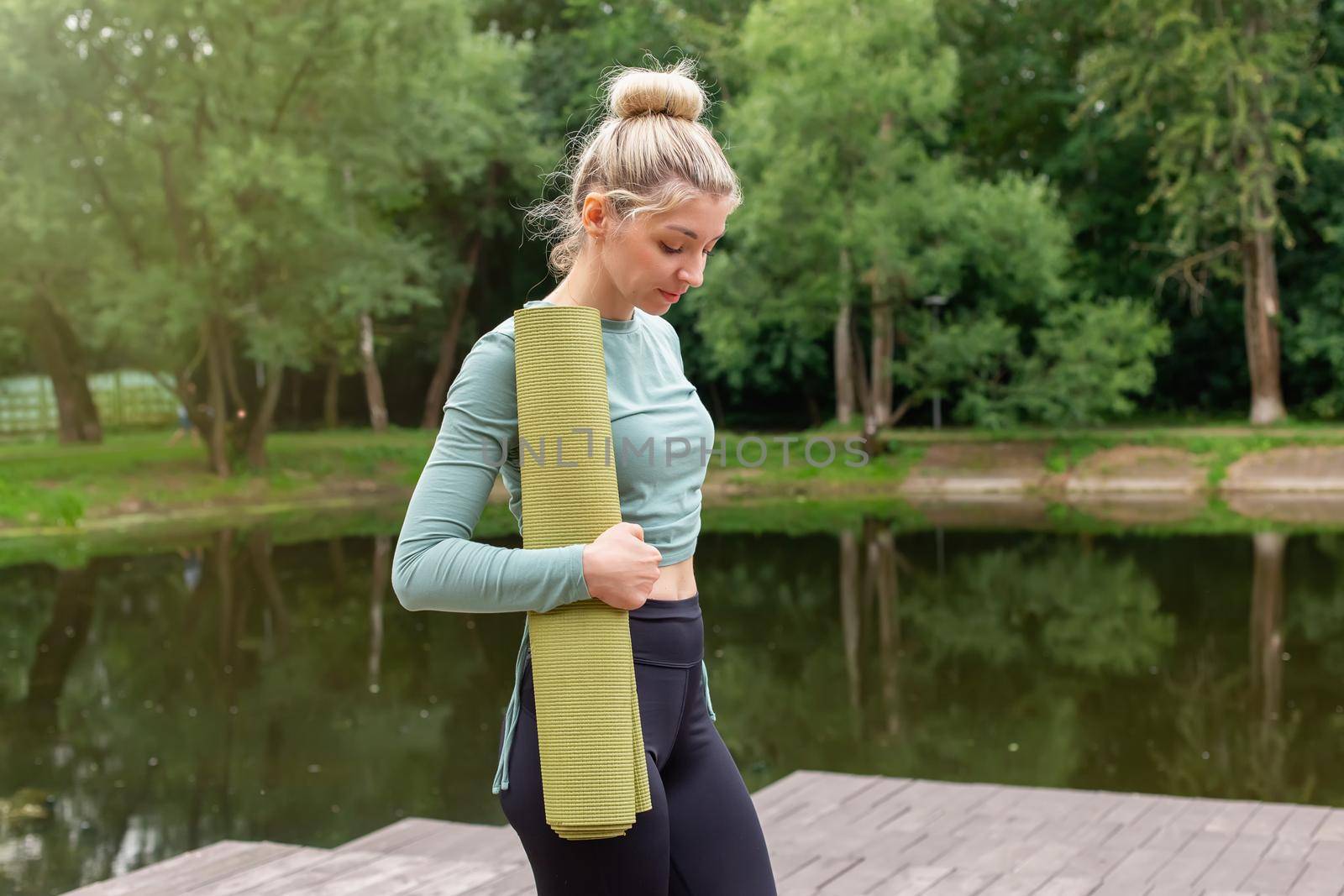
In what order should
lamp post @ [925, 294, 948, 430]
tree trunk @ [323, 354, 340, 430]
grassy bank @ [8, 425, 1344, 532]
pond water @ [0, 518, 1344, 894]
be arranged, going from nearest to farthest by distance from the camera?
1. pond water @ [0, 518, 1344, 894]
2. grassy bank @ [8, 425, 1344, 532]
3. lamp post @ [925, 294, 948, 430]
4. tree trunk @ [323, 354, 340, 430]

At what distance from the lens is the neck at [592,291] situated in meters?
1.75

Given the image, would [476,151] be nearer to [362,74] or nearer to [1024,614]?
[362,74]

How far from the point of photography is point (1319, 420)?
2420cm

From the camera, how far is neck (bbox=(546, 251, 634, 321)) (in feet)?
5.76

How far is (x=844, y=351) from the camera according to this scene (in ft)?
81.8

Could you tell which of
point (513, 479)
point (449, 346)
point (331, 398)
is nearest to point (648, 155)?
point (513, 479)

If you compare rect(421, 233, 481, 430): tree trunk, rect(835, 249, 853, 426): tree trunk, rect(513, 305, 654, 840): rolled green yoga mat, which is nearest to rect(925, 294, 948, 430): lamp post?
rect(835, 249, 853, 426): tree trunk

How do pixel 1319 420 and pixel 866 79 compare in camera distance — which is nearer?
pixel 866 79

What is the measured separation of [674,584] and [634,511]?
0.11 metres

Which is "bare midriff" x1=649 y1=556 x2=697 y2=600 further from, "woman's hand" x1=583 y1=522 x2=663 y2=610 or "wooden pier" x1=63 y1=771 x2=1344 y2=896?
"wooden pier" x1=63 y1=771 x2=1344 y2=896

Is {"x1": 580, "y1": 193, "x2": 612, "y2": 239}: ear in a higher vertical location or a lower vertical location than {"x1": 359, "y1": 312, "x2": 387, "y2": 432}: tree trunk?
higher

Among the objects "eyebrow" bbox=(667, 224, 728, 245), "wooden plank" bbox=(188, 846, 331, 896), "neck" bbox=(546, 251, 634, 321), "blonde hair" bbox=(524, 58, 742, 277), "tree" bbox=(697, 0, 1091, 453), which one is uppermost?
"tree" bbox=(697, 0, 1091, 453)

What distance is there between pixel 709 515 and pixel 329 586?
6874mm

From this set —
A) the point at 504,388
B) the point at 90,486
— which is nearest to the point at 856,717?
the point at 504,388
